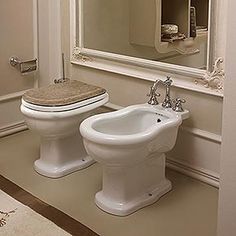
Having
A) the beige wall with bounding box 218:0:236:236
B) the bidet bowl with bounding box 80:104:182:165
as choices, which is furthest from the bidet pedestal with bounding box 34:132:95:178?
the beige wall with bounding box 218:0:236:236

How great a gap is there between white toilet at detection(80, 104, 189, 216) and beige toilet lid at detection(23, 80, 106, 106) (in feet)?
0.88

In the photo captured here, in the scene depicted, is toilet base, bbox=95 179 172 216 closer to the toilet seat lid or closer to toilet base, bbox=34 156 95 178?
toilet base, bbox=34 156 95 178

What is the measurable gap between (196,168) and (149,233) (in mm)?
682

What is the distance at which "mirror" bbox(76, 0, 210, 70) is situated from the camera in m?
2.57

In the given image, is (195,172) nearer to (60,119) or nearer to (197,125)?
(197,125)

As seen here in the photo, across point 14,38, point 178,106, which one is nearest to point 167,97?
point 178,106

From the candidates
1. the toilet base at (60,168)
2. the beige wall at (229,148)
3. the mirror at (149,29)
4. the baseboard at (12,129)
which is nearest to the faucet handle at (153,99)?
the mirror at (149,29)

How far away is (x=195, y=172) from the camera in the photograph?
8.91 feet

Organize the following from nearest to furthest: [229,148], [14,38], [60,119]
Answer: [229,148] < [60,119] < [14,38]

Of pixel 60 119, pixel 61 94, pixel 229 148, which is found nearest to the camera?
pixel 229 148

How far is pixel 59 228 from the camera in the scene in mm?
2174

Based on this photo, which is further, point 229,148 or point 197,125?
point 197,125

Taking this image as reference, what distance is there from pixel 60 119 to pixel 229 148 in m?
1.28

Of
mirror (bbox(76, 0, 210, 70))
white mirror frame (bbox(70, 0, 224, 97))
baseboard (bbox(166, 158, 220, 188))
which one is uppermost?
mirror (bbox(76, 0, 210, 70))
